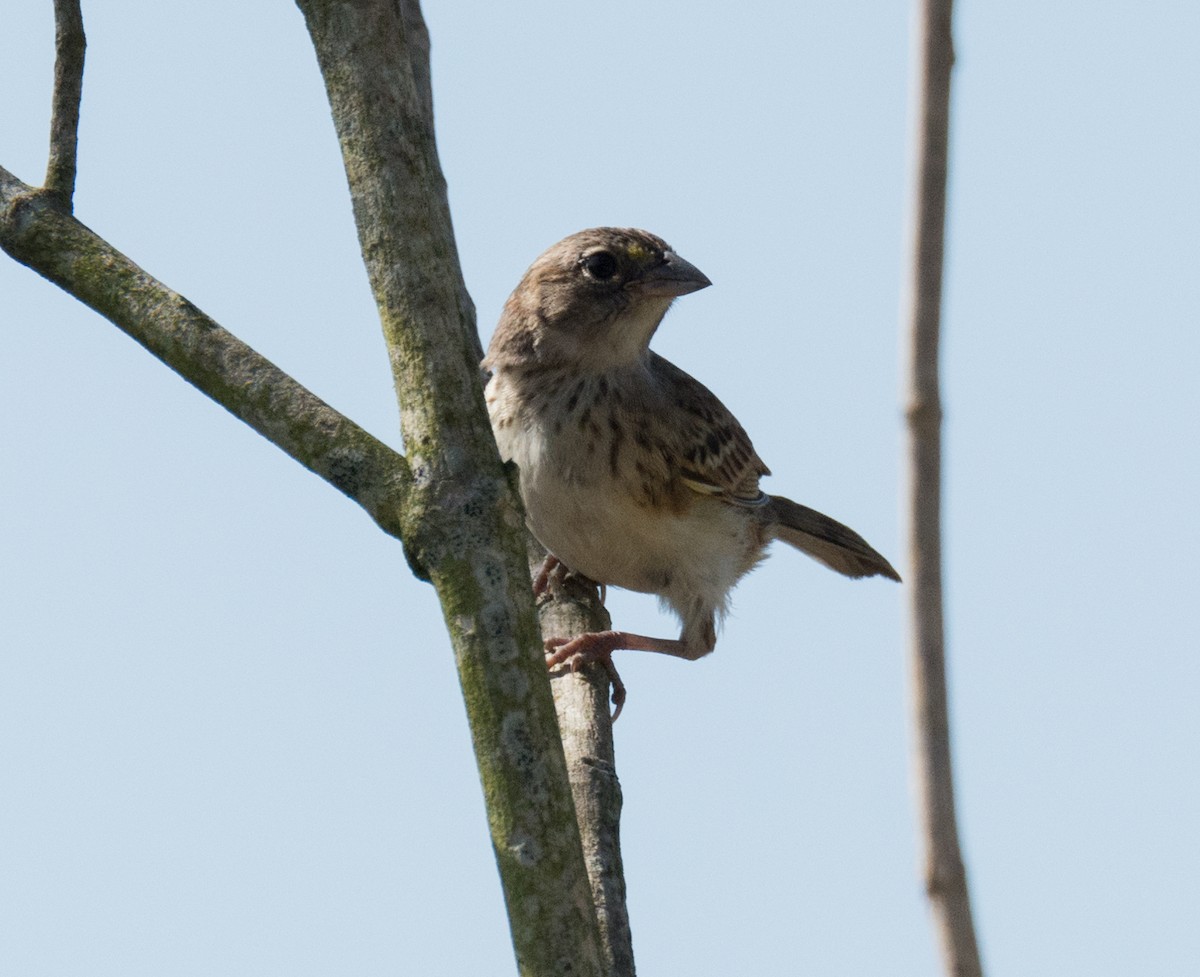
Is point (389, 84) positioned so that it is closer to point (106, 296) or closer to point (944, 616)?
→ point (106, 296)

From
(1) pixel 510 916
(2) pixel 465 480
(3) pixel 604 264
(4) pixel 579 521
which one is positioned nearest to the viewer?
(1) pixel 510 916

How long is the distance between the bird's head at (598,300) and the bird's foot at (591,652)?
1181 mm

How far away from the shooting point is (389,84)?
3.16 meters

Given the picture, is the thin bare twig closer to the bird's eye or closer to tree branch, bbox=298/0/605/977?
tree branch, bbox=298/0/605/977

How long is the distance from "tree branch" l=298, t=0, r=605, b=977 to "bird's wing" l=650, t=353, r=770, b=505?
3272 millimetres

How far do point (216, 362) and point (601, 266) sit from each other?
10.7 feet

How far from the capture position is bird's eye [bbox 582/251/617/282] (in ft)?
→ 20.8

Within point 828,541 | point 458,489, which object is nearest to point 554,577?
point 828,541

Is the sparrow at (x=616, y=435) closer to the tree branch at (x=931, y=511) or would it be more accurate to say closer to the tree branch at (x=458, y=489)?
the tree branch at (x=458, y=489)

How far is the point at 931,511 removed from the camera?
1.57m

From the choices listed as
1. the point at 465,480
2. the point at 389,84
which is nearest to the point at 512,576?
the point at 465,480

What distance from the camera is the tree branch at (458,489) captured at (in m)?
2.80

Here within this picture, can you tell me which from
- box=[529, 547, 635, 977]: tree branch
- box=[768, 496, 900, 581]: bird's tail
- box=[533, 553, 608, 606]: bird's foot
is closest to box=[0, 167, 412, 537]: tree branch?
box=[529, 547, 635, 977]: tree branch

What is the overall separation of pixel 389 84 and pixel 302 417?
2.11ft
